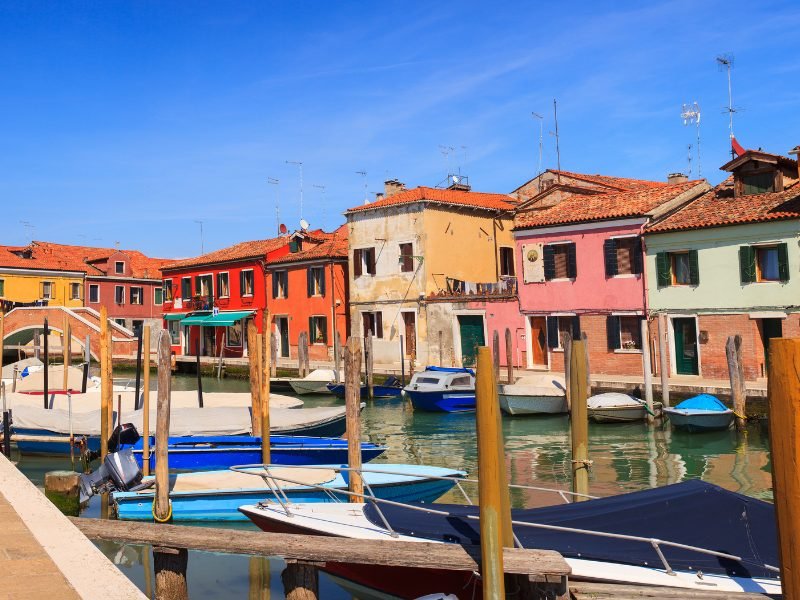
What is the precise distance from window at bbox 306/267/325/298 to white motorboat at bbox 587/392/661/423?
18.4 meters

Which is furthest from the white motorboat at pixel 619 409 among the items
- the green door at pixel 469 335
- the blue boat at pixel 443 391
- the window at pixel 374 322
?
the window at pixel 374 322

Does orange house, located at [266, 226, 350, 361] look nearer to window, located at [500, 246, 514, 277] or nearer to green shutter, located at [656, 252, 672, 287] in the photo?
window, located at [500, 246, 514, 277]

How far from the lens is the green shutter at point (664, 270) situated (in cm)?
2450

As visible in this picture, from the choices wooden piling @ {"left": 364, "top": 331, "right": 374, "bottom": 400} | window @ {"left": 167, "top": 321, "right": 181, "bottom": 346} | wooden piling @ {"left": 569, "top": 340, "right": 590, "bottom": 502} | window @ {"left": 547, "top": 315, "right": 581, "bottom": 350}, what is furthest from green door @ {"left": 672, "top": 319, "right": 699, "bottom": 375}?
window @ {"left": 167, "top": 321, "right": 181, "bottom": 346}

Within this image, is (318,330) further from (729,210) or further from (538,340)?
(729,210)

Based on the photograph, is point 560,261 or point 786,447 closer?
point 786,447

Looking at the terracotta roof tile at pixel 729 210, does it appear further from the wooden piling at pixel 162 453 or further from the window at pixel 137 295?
the window at pixel 137 295

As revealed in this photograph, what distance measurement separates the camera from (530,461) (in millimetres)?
16672

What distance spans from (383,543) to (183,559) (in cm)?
203

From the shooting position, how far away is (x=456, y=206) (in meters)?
32.8

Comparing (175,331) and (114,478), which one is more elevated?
(175,331)

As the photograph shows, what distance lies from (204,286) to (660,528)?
125ft

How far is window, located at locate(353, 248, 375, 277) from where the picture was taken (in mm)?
33875

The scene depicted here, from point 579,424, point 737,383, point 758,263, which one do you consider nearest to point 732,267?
point 758,263
